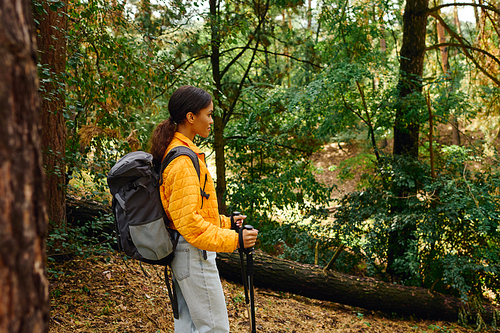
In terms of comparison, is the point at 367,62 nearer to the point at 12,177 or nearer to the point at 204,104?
the point at 204,104

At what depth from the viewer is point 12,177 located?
2.45ft

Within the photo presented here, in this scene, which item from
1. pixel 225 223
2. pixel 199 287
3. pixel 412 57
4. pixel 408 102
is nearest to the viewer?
pixel 199 287

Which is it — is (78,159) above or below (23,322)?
above

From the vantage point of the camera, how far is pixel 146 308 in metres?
3.71

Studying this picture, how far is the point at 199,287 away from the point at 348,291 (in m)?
3.87

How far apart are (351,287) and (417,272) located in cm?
104

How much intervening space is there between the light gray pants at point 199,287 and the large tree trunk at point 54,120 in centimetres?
195

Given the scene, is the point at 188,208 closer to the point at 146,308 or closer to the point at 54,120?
the point at 146,308

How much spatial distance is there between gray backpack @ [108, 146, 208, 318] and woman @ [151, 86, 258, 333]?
0.19 ft

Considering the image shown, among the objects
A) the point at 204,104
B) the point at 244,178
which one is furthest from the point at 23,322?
the point at 244,178

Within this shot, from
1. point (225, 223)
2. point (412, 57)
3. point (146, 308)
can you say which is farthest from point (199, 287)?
point (412, 57)

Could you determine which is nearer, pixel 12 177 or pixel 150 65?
pixel 12 177

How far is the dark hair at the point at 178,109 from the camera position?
2.04m

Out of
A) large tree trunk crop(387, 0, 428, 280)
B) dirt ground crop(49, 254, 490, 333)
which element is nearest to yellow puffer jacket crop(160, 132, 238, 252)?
dirt ground crop(49, 254, 490, 333)
